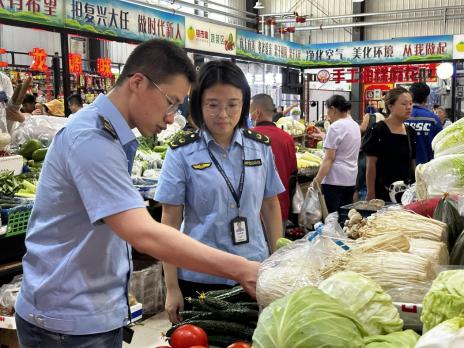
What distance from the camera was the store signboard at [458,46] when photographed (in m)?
11.7

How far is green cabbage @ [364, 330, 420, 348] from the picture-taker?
116 cm

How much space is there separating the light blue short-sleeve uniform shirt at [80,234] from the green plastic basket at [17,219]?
198cm

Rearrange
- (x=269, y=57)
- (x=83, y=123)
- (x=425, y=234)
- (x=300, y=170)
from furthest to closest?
(x=269, y=57) < (x=300, y=170) < (x=425, y=234) < (x=83, y=123)

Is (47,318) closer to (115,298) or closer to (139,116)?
(115,298)

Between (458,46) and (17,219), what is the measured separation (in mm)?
10773

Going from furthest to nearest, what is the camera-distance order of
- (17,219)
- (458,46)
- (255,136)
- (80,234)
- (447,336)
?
1. (458,46)
2. (17,219)
3. (255,136)
4. (80,234)
5. (447,336)

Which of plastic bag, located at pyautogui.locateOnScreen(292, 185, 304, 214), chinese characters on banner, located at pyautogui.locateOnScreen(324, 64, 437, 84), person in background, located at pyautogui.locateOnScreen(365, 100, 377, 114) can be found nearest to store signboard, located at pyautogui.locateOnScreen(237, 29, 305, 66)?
chinese characters on banner, located at pyautogui.locateOnScreen(324, 64, 437, 84)

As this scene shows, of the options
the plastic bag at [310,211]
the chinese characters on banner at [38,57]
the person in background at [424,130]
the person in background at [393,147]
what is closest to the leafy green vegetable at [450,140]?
the person in background at [393,147]

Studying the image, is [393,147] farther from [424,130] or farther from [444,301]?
[444,301]

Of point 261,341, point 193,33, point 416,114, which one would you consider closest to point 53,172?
point 261,341

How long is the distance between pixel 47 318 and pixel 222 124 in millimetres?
1134

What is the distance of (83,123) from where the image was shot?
5.33ft

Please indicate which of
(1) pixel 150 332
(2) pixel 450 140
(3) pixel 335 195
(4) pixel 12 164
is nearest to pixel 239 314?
(2) pixel 450 140

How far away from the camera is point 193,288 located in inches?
98.7
